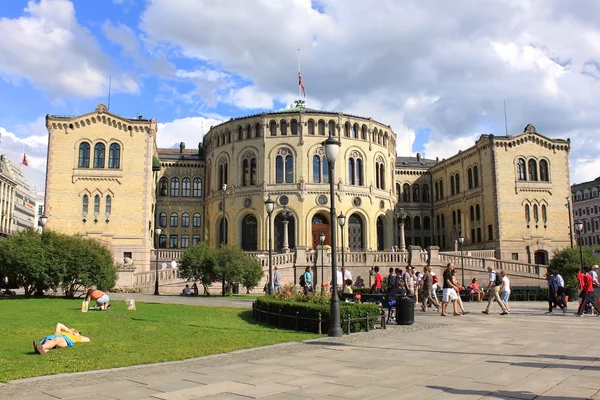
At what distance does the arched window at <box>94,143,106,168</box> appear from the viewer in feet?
166

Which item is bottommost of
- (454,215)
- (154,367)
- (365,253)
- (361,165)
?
(154,367)

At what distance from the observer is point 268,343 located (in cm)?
1334

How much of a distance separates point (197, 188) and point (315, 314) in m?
50.8

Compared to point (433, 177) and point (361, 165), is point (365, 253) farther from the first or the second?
point (433, 177)

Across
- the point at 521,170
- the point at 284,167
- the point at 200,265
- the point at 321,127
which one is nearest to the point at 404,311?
the point at 200,265

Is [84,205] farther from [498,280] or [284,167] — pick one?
[498,280]

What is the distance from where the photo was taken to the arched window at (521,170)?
56.3 metres

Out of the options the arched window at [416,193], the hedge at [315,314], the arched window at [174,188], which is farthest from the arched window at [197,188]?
the hedge at [315,314]

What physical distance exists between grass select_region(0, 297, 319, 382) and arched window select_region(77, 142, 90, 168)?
2991cm

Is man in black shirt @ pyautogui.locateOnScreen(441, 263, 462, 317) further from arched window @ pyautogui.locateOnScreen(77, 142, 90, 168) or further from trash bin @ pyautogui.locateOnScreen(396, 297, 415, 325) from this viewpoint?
arched window @ pyautogui.locateOnScreen(77, 142, 90, 168)

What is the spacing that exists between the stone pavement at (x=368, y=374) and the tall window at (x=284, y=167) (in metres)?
41.8

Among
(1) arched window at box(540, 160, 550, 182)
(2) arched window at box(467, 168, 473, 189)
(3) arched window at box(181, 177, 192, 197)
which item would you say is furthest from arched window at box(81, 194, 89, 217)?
(1) arched window at box(540, 160, 550, 182)

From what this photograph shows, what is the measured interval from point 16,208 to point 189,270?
97238mm

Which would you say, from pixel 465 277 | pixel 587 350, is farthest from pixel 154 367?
pixel 465 277
